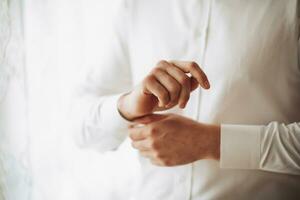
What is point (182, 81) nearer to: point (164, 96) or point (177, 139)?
point (164, 96)

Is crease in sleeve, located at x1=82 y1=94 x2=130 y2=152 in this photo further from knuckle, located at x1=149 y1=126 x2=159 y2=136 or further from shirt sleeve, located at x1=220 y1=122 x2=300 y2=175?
shirt sleeve, located at x1=220 y1=122 x2=300 y2=175

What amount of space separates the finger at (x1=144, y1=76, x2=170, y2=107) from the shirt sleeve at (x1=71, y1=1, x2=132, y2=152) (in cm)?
18

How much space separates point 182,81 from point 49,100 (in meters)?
0.54

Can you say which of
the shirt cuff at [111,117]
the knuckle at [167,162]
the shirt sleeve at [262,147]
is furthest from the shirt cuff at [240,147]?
the shirt cuff at [111,117]

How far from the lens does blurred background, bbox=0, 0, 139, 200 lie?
3.38ft

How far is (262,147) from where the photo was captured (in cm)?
79

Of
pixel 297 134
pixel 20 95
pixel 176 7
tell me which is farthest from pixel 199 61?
pixel 20 95

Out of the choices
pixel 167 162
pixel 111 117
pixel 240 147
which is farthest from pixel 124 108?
pixel 240 147

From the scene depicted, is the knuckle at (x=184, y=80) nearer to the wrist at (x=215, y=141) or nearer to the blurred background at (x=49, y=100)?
the wrist at (x=215, y=141)

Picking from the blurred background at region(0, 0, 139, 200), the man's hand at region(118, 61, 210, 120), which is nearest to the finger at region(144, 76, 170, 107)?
the man's hand at region(118, 61, 210, 120)

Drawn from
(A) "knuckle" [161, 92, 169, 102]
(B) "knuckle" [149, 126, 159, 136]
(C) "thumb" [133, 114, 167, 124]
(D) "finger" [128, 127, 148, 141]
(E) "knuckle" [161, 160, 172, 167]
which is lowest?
(E) "knuckle" [161, 160, 172, 167]

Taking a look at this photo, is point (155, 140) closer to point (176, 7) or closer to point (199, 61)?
point (199, 61)

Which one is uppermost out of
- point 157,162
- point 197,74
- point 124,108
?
point 197,74

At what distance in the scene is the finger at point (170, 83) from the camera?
2.36ft
